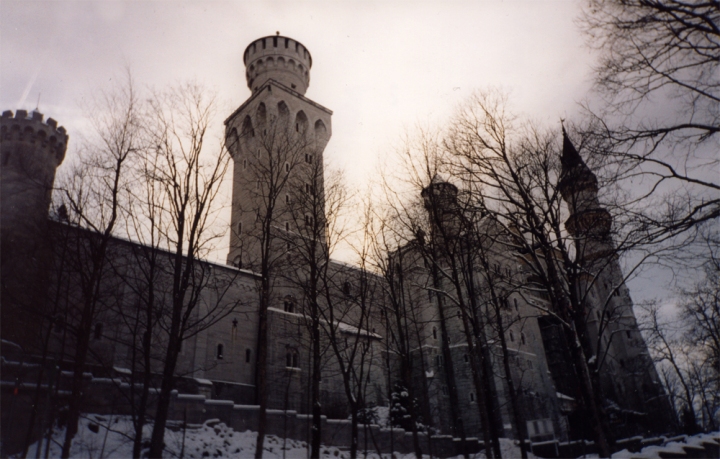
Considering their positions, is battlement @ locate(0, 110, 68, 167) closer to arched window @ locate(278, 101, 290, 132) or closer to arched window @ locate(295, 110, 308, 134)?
arched window @ locate(278, 101, 290, 132)

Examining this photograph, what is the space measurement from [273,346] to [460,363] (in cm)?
1491

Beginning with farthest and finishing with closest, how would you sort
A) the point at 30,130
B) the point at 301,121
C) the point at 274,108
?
the point at 301,121 < the point at 274,108 < the point at 30,130

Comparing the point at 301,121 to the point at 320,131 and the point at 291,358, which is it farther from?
the point at 291,358

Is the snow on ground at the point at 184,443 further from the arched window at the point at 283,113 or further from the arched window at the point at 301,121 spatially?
the arched window at the point at 301,121

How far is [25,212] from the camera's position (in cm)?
2128

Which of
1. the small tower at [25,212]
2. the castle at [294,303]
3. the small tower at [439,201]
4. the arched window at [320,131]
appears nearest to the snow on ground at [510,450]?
the castle at [294,303]

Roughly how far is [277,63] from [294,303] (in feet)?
83.8

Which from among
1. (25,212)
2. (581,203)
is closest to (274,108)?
(25,212)

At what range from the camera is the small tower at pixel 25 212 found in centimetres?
1708

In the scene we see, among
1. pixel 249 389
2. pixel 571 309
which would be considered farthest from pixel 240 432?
pixel 571 309

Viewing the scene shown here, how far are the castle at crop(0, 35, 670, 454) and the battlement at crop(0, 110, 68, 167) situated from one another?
6cm

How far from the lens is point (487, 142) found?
1227 cm

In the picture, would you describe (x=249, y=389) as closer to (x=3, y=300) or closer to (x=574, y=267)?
(x=3, y=300)

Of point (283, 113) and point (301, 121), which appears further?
point (301, 121)
